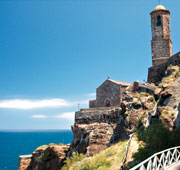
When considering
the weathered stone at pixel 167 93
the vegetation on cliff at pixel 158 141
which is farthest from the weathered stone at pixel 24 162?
the weathered stone at pixel 167 93

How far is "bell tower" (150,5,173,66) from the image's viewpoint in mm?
38688

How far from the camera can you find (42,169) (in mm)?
29625

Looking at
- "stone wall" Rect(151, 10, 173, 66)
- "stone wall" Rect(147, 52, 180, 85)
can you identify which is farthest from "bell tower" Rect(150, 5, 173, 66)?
"stone wall" Rect(147, 52, 180, 85)

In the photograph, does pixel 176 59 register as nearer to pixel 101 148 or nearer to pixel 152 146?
pixel 101 148

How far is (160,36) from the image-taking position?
128ft

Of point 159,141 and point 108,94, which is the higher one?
point 108,94

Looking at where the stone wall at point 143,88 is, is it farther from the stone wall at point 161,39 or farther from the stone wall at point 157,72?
the stone wall at point 161,39

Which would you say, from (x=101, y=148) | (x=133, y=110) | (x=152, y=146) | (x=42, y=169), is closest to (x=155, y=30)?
(x=133, y=110)

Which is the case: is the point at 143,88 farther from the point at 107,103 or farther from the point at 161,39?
the point at 161,39

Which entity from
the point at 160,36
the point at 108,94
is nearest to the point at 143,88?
the point at 108,94

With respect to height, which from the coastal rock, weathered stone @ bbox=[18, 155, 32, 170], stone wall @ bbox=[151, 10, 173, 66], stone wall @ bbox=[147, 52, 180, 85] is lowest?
weathered stone @ bbox=[18, 155, 32, 170]

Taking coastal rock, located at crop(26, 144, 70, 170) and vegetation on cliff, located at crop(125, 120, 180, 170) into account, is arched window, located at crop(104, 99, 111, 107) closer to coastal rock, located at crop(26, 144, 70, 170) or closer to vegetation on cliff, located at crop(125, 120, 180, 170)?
coastal rock, located at crop(26, 144, 70, 170)

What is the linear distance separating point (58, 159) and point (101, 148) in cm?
737

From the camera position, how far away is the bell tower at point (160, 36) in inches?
1523
